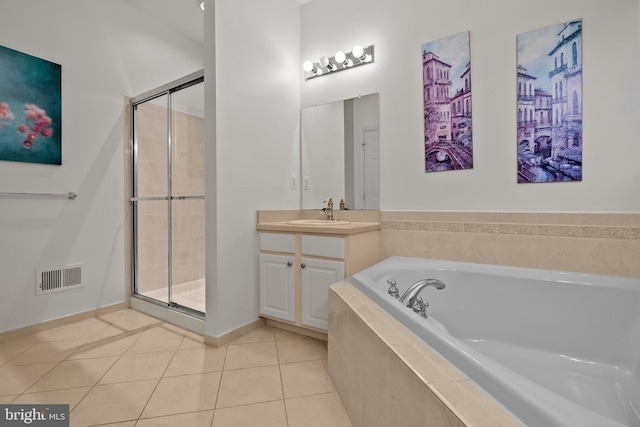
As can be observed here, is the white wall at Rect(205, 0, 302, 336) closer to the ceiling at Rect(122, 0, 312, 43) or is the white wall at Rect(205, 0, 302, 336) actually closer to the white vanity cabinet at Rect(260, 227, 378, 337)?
the white vanity cabinet at Rect(260, 227, 378, 337)

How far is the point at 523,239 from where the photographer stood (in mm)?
1820

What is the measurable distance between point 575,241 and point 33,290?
140 inches

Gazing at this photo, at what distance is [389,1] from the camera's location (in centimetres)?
230

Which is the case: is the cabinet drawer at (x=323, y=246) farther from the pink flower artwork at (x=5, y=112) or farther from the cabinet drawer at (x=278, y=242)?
the pink flower artwork at (x=5, y=112)

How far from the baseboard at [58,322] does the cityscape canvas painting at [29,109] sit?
3.88ft

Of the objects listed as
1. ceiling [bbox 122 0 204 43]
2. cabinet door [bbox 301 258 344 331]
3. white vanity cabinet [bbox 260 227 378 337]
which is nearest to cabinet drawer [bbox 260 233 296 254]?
white vanity cabinet [bbox 260 227 378 337]

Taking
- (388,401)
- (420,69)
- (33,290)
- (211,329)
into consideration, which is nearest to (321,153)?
(420,69)

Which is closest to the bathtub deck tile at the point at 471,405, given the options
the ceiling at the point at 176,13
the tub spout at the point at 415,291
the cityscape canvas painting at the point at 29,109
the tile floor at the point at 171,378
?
the tub spout at the point at 415,291

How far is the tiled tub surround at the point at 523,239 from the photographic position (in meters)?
1.60

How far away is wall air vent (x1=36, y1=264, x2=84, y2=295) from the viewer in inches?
86.3

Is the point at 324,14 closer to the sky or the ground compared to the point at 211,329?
closer to the sky

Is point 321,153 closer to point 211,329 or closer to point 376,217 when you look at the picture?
point 376,217

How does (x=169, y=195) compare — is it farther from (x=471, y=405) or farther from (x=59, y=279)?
(x=471, y=405)

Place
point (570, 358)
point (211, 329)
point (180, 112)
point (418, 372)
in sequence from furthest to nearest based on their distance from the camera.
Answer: point (180, 112), point (211, 329), point (570, 358), point (418, 372)
